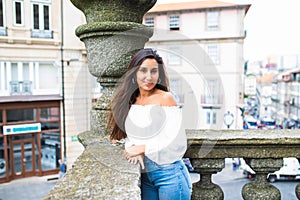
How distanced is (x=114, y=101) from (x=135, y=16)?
611mm

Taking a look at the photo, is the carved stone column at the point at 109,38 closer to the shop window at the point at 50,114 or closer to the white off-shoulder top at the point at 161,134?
the white off-shoulder top at the point at 161,134

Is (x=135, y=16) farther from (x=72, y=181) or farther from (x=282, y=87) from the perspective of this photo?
(x=282, y=87)

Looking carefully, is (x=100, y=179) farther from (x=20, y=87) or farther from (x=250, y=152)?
(x=20, y=87)

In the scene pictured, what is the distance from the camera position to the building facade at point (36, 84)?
12391 millimetres

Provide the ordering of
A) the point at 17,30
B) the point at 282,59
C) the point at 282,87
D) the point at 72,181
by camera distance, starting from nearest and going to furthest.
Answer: the point at 72,181 → the point at 17,30 → the point at 282,87 → the point at 282,59

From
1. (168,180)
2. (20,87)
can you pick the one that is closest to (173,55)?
(168,180)

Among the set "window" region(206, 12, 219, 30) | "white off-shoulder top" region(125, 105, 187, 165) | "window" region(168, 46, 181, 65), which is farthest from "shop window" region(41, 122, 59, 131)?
"white off-shoulder top" region(125, 105, 187, 165)

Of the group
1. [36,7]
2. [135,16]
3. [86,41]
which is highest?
[36,7]

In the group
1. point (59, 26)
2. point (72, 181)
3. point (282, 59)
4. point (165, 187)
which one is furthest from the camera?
point (282, 59)

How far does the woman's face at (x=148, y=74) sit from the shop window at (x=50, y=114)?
12.6 meters

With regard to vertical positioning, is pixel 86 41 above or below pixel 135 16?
below

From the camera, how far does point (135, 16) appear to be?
191 cm

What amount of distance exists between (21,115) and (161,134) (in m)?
12.8

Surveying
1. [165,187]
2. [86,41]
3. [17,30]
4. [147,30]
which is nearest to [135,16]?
[147,30]
